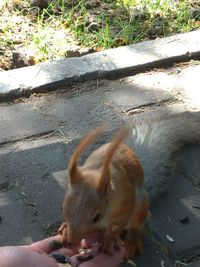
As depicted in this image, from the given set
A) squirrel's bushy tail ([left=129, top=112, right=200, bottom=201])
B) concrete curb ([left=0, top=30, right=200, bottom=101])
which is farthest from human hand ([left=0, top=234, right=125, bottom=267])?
concrete curb ([left=0, top=30, right=200, bottom=101])

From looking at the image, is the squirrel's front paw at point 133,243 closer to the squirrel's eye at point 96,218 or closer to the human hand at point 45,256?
the human hand at point 45,256

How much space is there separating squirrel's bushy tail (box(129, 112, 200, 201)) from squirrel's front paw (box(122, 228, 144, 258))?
0.26 m

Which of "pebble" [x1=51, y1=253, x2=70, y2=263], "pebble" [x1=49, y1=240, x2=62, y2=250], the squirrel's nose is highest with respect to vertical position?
the squirrel's nose

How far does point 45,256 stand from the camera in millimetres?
2275

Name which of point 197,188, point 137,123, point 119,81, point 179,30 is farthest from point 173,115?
point 179,30

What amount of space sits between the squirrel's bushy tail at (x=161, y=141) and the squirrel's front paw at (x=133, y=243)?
0.26 m

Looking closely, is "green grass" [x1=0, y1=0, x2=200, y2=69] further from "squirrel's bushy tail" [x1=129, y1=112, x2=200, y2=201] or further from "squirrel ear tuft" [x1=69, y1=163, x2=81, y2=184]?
"squirrel ear tuft" [x1=69, y1=163, x2=81, y2=184]

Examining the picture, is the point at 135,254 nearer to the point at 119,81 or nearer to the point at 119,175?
the point at 119,175

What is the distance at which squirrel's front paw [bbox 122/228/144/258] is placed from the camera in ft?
8.47

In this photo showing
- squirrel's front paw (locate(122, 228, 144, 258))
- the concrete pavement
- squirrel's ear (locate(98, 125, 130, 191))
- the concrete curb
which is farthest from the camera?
the concrete curb

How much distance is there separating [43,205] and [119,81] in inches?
49.0

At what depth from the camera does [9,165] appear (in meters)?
3.10

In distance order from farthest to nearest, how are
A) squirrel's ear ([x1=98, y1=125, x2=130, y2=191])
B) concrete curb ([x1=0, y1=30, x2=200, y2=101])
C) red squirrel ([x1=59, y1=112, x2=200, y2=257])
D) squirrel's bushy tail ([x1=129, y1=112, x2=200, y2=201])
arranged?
concrete curb ([x1=0, y1=30, x2=200, y2=101]) → squirrel's bushy tail ([x1=129, y1=112, x2=200, y2=201]) → red squirrel ([x1=59, y1=112, x2=200, y2=257]) → squirrel's ear ([x1=98, y1=125, x2=130, y2=191])

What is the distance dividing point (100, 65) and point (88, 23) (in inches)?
27.9
